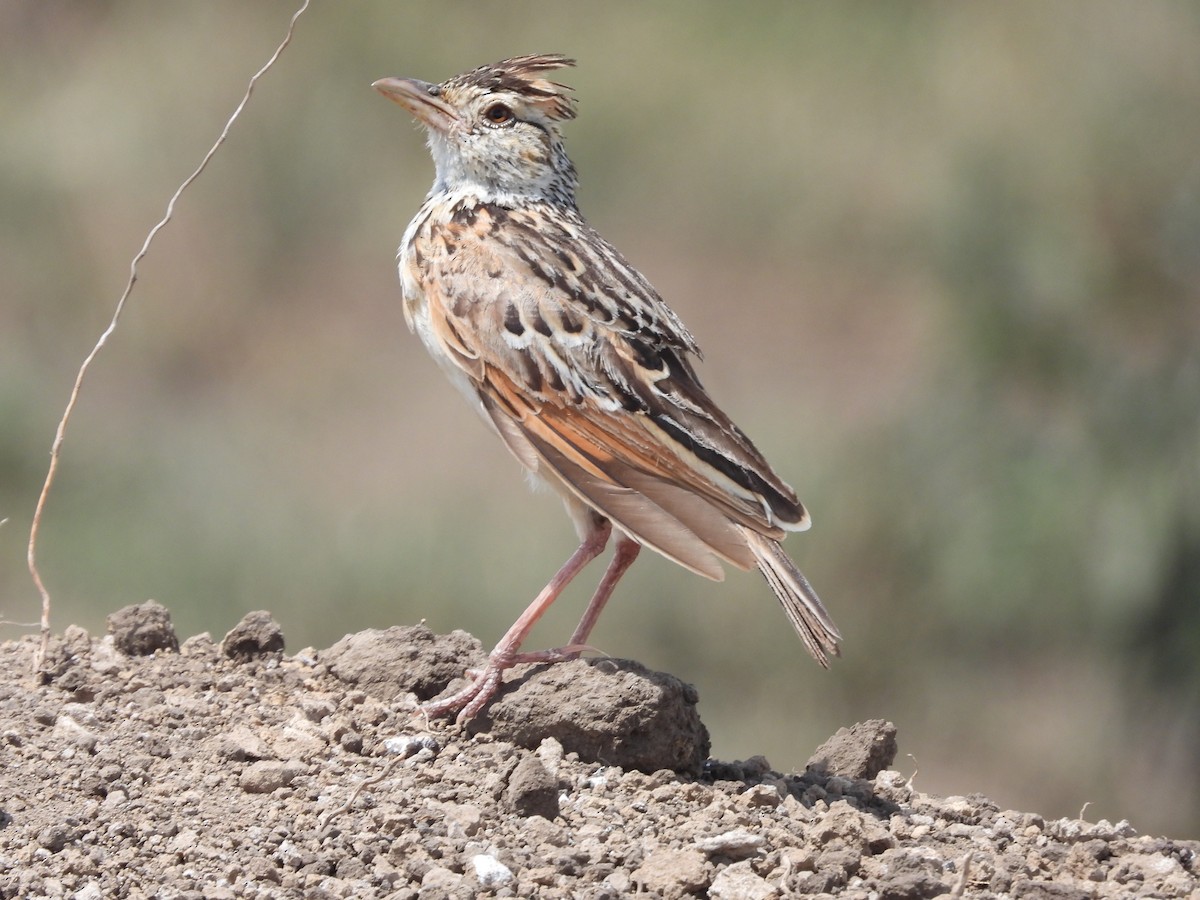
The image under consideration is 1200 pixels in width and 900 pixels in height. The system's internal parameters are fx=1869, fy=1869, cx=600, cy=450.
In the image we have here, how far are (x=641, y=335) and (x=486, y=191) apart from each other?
1.39 meters

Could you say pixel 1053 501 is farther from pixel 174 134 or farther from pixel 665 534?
pixel 174 134

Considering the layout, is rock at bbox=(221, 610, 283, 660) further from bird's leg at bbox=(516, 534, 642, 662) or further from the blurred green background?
the blurred green background

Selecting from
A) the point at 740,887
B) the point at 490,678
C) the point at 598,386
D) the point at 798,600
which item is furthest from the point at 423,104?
the point at 740,887

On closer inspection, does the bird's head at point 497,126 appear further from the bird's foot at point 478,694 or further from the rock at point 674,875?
the rock at point 674,875

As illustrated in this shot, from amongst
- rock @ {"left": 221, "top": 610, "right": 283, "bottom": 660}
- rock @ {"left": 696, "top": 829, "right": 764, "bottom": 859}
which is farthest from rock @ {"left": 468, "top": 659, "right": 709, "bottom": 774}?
rock @ {"left": 221, "top": 610, "right": 283, "bottom": 660}

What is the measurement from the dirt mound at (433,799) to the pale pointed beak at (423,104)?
2.40 metres

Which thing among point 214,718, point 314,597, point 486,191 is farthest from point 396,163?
point 214,718

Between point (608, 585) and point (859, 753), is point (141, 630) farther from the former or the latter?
point (859, 753)

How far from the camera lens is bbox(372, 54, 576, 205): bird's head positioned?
8.16 metres

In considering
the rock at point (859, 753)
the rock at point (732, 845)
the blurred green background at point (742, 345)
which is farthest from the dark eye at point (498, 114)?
the blurred green background at point (742, 345)

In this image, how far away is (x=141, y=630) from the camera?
717cm

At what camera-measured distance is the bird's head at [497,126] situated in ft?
26.8

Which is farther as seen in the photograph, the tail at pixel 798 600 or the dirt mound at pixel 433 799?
the tail at pixel 798 600

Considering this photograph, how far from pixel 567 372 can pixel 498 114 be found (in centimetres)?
177
